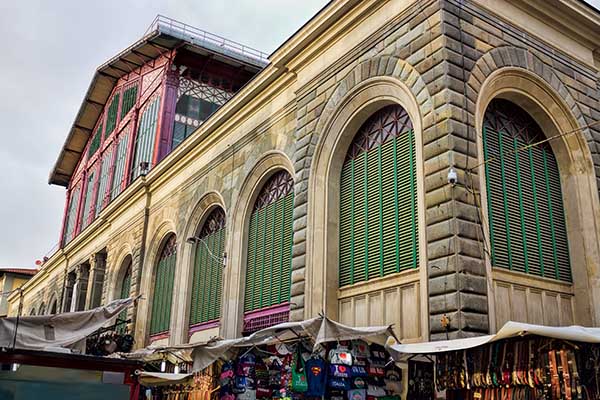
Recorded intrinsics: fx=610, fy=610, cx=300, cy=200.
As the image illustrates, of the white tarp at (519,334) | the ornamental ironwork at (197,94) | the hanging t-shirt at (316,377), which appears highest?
the ornamental ironwork at (197,94)

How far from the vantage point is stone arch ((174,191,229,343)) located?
Result: 69.5 feet

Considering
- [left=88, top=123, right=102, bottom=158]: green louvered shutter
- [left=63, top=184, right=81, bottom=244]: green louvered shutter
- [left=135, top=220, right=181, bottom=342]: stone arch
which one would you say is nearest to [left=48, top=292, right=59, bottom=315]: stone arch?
[left=63, top=184, right=81, bottom=244]: green louvered shutter

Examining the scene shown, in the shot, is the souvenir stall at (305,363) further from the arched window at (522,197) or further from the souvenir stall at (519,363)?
the arched window at (522,197)

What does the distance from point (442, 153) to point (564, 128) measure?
4313 mm

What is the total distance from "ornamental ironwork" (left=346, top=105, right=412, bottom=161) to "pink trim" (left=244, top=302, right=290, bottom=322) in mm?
4259

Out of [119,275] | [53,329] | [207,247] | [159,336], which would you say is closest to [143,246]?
[119,275]

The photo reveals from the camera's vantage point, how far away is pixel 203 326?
65.5 feet

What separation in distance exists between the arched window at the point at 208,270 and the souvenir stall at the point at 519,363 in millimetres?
10668

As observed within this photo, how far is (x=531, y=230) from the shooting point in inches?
499

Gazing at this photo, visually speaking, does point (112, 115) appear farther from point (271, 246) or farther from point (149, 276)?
point (271, 246)

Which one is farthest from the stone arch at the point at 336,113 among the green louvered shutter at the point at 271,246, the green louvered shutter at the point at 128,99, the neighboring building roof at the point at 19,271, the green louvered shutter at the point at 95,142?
the neighboring building roof at the point at 19,271

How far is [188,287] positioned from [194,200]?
3.13 metres

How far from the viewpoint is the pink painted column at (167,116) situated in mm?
29453

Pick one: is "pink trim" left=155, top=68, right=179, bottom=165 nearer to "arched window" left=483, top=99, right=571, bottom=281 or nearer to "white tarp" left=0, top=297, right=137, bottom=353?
"white tarp" left=0, top=297, right=137, bottom=353
